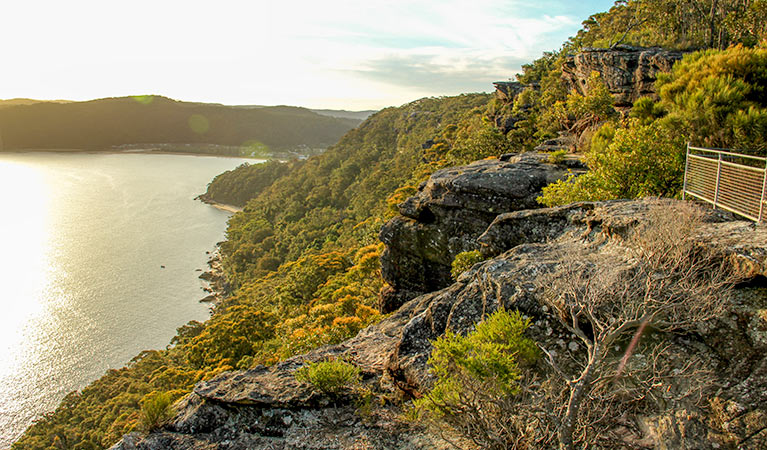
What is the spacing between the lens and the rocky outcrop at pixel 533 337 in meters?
5.27

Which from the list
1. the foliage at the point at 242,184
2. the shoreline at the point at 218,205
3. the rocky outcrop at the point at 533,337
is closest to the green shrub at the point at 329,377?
the rocky outcrop at the point at 533,337

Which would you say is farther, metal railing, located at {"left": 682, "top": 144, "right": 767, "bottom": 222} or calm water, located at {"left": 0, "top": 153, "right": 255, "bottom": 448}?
calm water, located at {"left": 0, "top": 153, "right": 255, "bottom": 448}

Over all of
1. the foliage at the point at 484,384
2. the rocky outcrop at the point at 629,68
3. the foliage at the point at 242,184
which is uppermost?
the rocky outcrop at the point at 629,68

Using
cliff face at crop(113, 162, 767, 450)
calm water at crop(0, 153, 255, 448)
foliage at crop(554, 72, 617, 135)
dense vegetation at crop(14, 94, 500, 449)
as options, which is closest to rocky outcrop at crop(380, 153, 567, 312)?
dense vegetation at crop(14, 94, 500, 449)

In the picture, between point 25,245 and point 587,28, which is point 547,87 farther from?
point 25,245

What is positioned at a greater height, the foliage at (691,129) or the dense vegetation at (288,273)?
the foliage at (691,129)

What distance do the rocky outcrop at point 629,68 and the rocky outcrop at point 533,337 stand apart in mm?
16814

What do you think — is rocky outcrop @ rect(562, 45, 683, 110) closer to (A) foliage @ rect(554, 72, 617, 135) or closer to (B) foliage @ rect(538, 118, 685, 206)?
(A) foliage @ rect(554, 72, 617, 135)

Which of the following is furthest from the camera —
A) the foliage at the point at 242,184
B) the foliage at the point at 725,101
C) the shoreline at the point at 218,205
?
the foliage at the point at 242,184

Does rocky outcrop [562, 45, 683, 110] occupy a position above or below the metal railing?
above

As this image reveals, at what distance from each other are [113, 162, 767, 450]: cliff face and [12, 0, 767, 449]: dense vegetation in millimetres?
962

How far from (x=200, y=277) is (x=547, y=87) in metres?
53.2

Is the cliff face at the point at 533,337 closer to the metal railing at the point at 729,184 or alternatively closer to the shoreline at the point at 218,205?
the metal railing at the point at 729,184

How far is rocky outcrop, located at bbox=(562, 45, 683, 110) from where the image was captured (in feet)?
72.6
